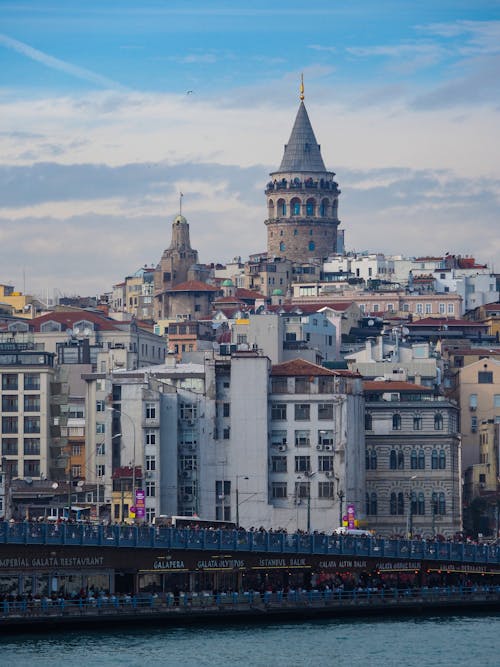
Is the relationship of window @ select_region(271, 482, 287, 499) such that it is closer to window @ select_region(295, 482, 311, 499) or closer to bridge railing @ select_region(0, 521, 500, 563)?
window @ select_region(295, 482, 311, 499)

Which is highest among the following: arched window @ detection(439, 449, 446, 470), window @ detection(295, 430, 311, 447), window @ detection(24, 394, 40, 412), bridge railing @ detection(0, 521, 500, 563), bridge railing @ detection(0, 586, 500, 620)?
window @ detection(24, 394, 40, 412)

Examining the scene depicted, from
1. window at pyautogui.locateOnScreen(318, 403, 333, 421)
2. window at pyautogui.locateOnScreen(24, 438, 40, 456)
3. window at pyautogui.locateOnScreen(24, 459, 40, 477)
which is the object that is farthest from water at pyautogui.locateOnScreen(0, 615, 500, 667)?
window at pyautogui.locateOnScreen(24, 438, 40, 456)

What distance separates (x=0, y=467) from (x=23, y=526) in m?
47.3

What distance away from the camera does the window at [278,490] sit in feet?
498

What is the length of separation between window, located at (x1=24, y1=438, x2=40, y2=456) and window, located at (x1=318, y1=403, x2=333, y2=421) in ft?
69.5

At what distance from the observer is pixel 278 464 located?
15275 centimetres

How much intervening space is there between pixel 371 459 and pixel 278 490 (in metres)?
10.6

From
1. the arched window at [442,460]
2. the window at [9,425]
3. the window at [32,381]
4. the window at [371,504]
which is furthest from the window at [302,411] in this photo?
the window at [9,425]

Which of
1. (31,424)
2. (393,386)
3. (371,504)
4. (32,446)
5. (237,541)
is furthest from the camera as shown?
(393,386)

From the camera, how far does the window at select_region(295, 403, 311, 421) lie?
15300cm

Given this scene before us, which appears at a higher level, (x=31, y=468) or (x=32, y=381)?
(x=32, y=381)

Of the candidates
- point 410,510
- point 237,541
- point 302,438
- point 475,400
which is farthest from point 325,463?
point 237,541

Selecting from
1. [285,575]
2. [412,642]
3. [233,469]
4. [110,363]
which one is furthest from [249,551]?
[110,363]

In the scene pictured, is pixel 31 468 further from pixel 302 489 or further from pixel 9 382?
pixel 302 489
